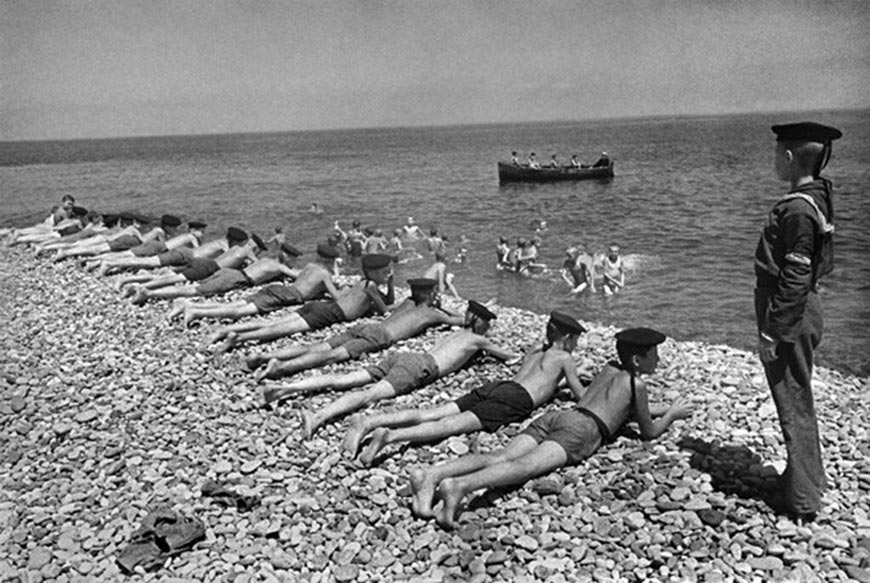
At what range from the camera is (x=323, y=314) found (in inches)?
415

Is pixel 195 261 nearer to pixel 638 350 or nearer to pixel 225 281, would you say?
pixel 225 281

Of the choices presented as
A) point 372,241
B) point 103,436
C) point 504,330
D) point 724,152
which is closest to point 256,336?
point 103,436

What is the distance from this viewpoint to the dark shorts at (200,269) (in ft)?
43.9

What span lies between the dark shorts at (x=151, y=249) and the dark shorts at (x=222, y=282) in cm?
305

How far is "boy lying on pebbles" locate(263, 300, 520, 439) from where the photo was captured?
7.59 meters

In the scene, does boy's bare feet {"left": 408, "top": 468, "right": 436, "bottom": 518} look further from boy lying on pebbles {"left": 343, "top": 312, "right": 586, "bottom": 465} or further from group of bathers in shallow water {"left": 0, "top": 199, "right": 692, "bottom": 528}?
boy lying on pebbles {"left": 343, "top": 312, "right": 586, "bottom": 465}

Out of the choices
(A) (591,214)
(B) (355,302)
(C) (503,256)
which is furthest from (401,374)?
(A) (591,214)

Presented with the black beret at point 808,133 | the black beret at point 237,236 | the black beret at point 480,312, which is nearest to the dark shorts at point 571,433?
the black beret at point 480,312

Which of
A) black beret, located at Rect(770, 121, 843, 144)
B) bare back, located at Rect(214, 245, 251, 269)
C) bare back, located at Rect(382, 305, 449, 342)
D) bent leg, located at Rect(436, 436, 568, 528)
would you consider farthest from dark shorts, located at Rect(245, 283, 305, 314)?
black beret, located at Rect(770, 121, 843, 144)

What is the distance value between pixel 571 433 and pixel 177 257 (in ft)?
35.5

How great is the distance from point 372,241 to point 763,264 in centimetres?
1618

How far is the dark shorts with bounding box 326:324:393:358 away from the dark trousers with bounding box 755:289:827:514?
5239 mm

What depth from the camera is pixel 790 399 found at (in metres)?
5.29

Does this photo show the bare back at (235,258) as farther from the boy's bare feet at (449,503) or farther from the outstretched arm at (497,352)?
the boy's bare feet at (449,503)
